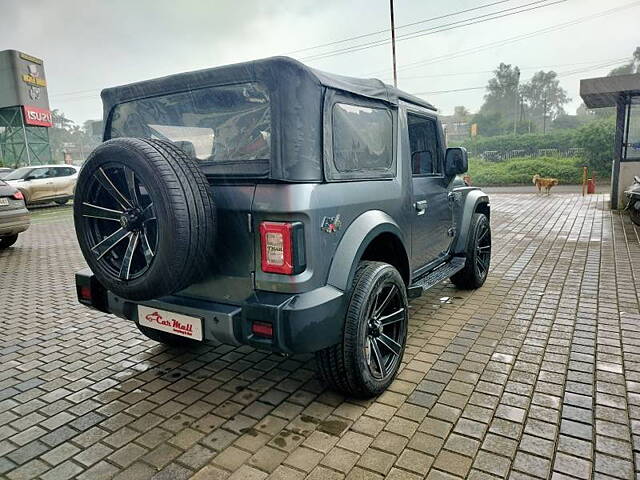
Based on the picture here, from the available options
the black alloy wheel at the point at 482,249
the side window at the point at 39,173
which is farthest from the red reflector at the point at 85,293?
the side window at the point at 39,173

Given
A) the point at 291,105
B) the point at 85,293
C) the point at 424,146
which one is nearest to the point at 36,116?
the point at 85,293

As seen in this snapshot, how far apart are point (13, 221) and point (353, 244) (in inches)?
299

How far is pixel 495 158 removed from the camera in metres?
30.9

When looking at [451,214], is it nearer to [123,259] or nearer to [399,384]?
[399,384]

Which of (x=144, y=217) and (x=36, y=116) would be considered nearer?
(x=144, y=217)

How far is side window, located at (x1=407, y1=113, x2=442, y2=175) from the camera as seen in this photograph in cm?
372

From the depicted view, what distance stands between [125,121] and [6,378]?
2071mm

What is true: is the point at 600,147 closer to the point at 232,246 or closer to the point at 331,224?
the point at 331,224

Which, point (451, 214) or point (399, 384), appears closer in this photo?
point (399, 384)

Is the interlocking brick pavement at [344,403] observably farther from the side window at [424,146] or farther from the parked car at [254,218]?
the side window at [424,146]

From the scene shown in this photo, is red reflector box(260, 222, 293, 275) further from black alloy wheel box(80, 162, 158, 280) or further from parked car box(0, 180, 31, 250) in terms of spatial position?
parked car box(0, 180, 31, 250)

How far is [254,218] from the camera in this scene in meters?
2.32

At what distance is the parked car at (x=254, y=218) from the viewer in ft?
7.33

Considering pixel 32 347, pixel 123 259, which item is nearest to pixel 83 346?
pixel 32 347
